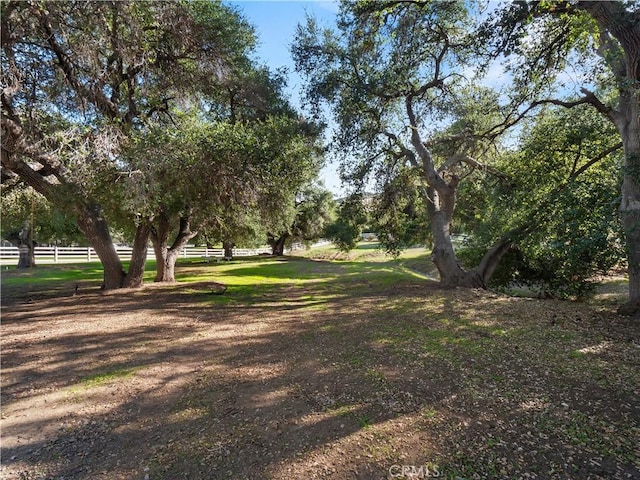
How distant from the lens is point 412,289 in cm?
1269

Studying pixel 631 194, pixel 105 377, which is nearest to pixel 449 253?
pixel 631 194

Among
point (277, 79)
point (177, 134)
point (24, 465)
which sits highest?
point (277, 79)

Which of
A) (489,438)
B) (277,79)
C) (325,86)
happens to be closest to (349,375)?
(489,438)

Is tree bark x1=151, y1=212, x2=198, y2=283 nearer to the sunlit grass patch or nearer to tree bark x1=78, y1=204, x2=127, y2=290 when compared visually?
tree bark x1=78, y1=204, x2=127, y2=290

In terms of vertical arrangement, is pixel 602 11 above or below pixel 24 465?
above

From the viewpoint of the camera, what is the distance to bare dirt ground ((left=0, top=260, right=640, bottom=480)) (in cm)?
304

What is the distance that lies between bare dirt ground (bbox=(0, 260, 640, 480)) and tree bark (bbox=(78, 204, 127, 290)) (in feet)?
13.4

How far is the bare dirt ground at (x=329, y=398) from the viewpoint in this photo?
3.04 m

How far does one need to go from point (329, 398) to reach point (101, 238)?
1061 centimetres

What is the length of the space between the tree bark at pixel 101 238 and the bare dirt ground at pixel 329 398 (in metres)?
4.08

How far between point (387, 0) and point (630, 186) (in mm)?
7070

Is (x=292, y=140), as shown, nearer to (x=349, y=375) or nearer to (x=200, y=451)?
(x=349, y=375)

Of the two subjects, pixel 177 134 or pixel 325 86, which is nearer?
pixel 177 134

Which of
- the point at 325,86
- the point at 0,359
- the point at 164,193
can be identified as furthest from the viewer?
the point at 325,86
